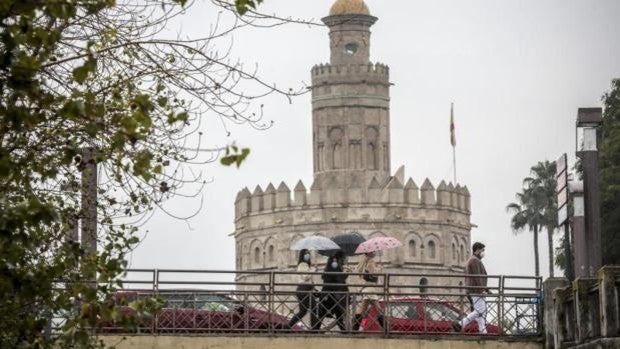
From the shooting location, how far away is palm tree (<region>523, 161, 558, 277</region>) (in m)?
104

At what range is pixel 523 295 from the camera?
2808 cm

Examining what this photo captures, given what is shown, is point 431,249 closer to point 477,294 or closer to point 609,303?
point 477,294

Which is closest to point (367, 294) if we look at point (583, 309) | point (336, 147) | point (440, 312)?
point (440, 312)

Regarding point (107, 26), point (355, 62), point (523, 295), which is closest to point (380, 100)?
point (355, 62)

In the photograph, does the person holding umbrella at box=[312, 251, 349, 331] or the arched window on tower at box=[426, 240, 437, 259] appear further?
the arched window on tower at box=[426, 240, 437, 259]

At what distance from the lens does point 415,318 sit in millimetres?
28250

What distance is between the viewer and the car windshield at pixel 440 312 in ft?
93.0

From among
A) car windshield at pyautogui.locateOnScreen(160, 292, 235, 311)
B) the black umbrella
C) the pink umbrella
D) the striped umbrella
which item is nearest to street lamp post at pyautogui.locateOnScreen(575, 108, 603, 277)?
car windshield at pyautogui.locateOnScreen(160, 292, 235, 311)

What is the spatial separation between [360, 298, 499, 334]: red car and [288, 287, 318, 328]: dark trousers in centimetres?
68

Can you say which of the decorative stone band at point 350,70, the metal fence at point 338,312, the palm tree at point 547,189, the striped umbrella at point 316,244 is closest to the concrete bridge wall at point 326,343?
the metal fence at point 338,312

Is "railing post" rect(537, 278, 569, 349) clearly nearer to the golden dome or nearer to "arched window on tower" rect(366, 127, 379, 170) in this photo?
"arched window on tower" rect(366, 127, 379, 170)

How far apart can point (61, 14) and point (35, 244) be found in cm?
395

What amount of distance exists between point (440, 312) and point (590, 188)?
2.77 metres

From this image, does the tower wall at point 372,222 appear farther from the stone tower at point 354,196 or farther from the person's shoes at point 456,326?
the person's shoes at point 456,326
